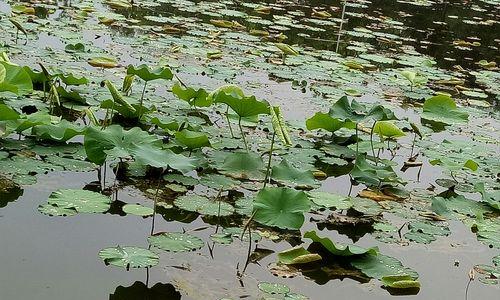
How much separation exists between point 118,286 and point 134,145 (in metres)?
0.60

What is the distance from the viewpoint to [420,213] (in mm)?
2596

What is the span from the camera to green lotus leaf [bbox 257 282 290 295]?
6.19ft

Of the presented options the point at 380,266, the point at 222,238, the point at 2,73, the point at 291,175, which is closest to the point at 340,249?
the point at 380,266

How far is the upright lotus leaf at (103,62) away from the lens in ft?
12.7

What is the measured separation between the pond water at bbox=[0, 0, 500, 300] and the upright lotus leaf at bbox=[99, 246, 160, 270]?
0.07ft

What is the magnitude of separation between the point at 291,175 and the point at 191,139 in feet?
1.30

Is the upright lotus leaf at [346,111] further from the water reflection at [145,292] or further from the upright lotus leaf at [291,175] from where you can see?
the water reflection at [145,292]

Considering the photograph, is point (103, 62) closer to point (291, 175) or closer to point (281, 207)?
point (291, 175)

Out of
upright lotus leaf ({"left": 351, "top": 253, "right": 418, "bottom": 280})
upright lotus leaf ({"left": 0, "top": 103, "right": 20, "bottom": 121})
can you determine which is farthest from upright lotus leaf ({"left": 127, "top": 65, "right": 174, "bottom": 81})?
upright lotus leaf ({"left": 351, "top": 253, "right": 418, "bottom": 280})

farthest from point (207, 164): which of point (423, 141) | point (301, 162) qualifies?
point (423, 141)

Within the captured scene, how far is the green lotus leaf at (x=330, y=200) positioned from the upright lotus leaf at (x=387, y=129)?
24.0 inches

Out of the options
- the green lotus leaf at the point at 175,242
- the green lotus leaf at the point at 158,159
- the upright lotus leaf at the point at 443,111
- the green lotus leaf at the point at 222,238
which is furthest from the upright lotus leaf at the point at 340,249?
the upright lotus leaf at the point at 443,111

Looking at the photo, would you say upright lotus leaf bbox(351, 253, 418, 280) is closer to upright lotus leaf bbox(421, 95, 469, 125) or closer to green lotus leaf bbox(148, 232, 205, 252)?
green lotus leaf bbox(148, 232, 205, 252)

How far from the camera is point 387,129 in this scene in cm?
314
